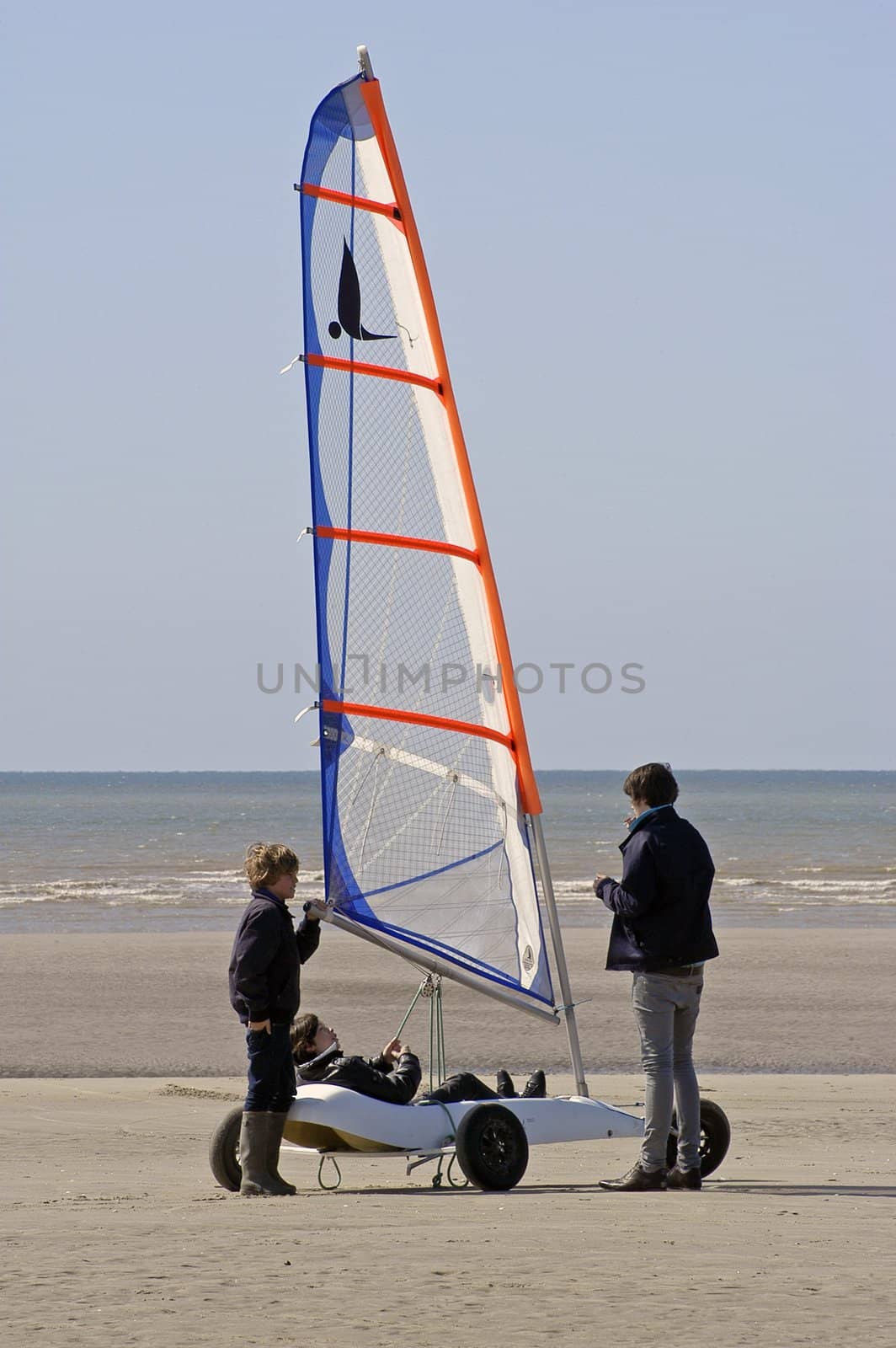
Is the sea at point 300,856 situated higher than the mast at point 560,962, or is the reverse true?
the mast at point 560,962

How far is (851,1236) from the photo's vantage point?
457cm

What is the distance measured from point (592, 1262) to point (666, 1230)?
57cm

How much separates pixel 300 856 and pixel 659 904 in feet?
111

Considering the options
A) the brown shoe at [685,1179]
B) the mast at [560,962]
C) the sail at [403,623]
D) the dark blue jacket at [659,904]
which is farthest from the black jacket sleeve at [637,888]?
the brown shoe at [685,1179]

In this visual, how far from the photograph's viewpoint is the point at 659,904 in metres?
5.45

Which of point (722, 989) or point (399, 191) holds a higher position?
point (399, 191)

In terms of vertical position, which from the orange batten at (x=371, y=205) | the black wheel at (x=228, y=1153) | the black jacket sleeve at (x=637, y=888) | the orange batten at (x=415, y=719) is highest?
the orange batten at (x=371, y=205)

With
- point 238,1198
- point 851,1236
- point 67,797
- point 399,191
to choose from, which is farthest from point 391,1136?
point 67,797

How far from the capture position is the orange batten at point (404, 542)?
6.07 m

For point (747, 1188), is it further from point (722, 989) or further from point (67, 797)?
point (67, 797)

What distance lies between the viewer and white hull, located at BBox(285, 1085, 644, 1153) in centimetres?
545

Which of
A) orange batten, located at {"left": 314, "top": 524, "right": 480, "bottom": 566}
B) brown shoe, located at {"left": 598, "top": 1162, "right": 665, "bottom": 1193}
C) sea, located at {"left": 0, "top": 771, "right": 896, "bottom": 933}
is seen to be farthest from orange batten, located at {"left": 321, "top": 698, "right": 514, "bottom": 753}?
sea, located at {"left": 0, "top": 771, "right": 896, "bottom": 933}

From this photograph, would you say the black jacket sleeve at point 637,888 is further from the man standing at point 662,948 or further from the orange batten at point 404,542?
the orange batten at point 404,542

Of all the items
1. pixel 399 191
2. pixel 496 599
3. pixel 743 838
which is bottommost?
pixel 743 838
